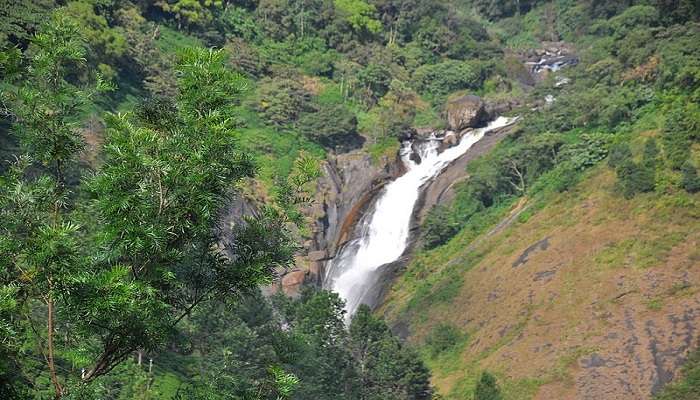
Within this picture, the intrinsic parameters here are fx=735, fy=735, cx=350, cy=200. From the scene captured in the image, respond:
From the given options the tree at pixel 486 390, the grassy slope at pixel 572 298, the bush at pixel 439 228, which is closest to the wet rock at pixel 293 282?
the grassy slope at pixel 572 298

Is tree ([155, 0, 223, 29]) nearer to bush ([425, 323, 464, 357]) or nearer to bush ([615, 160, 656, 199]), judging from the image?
bush ([425, 323, 464, 357])

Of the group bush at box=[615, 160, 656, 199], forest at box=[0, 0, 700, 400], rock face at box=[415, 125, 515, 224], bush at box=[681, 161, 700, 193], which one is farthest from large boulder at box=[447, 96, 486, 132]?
bush at box=[681, 161, 700, 193]

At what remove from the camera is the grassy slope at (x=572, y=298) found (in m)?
32.5

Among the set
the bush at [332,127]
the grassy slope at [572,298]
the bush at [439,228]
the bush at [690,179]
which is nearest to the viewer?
the grassy slope at [572,298]

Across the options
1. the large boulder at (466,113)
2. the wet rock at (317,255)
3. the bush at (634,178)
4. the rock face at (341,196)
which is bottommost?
the bush at (634,178)

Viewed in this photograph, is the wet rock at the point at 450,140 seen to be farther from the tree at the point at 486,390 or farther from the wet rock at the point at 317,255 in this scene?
the tree at the point at 486,390

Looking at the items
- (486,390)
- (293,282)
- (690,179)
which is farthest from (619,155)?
(293,282)

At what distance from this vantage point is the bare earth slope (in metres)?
32.2

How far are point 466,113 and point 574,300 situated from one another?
3096 centimetres

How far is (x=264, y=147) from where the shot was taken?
60.3 m

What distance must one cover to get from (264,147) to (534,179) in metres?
22.0

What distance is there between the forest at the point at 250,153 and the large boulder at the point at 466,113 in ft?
6.61

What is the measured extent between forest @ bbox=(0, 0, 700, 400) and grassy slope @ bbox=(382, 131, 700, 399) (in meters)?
1.15

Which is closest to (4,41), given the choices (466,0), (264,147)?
(264,147)
